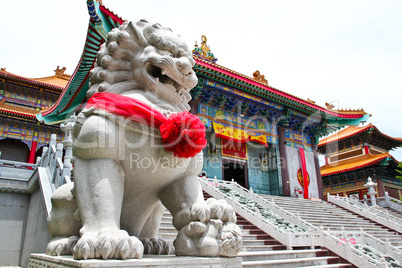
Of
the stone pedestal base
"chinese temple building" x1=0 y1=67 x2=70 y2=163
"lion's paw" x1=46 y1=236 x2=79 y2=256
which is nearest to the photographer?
the stone pedestal base

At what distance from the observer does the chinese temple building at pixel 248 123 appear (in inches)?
453

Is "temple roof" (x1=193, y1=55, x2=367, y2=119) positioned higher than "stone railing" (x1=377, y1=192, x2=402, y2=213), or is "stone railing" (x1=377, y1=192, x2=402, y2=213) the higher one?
"temple roof" (x1=193, y1=55, x2=367, y2=119)

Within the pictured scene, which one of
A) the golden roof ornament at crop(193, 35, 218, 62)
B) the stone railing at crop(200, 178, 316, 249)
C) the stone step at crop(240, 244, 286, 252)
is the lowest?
the stone step at crop(240, 244, 286, 252)

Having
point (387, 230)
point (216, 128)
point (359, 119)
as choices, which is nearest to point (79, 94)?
point (216, 128)

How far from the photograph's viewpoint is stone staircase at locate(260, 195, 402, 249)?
8.79 metres

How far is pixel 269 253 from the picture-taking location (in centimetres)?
476

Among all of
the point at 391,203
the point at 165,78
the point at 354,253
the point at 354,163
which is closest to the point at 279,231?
the point at 354,253

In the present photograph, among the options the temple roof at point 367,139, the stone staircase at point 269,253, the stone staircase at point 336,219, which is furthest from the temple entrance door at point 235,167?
the temple roof at point 367,139

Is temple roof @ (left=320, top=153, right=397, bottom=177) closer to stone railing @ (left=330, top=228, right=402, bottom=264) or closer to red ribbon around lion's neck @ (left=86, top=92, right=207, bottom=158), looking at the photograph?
stone railing @ (left=330, top=228, right=402, bottom=264)

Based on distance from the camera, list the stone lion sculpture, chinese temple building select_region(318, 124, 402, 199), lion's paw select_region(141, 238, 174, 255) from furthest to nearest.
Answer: chinese temple building select_region(318, 124, 402, 199) → lion's paw select_region(141, 238, 174, 255) → the stone lion sculpture

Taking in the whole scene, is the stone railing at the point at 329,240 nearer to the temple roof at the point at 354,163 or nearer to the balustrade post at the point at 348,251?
the balustrade post at the point at 348,251

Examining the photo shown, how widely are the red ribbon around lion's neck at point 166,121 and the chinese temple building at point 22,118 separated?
13.2m

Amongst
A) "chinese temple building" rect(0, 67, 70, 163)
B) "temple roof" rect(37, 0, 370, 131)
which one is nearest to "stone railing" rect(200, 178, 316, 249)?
"temple roof" rect(37, 0, 370, 131)

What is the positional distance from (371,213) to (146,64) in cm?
1167
